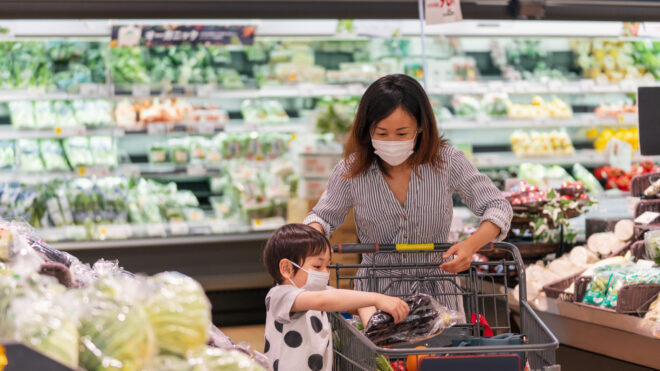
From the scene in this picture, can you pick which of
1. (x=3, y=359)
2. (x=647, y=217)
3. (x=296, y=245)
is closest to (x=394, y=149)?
(x=296, y=245)

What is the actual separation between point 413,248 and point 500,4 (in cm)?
337

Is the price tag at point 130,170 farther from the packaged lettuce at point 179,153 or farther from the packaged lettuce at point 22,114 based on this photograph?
the packaged lettuce at point 22,114

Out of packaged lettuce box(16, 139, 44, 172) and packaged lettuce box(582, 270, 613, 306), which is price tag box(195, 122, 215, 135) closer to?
packaged lettuce box(16, 139, 44, 172)

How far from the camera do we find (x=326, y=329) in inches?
86.1

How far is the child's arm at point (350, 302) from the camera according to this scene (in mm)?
1908

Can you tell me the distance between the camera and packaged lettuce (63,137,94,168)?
5598 millimetres

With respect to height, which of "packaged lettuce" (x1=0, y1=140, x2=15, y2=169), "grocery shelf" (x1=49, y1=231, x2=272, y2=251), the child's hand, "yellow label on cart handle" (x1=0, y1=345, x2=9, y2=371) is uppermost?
"yellow label on cart handle" (x1=0, y1=345, x2=9, y2=371)

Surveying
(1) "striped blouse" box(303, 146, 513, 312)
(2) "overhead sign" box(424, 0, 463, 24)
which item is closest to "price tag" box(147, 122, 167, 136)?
(2) "overhead sign" box(424, 0, 463, 24)

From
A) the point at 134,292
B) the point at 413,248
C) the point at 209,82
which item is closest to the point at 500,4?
the point at 209,82

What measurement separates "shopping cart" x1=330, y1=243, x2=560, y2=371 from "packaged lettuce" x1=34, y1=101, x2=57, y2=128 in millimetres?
3650

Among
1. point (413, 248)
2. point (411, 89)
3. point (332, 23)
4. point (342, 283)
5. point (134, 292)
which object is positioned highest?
point (332, 23)

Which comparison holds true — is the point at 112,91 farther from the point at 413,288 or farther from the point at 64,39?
the point at 413,288

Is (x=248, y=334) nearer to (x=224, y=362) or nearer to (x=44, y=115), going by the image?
(x=44, y=115)

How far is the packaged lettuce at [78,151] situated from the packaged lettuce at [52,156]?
5 centimetres
